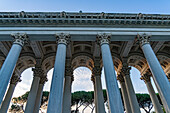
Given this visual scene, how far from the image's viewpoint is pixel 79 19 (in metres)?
13.9

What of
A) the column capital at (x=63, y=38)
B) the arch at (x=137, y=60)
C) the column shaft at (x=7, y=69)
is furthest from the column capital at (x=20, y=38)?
the arch at (x=137, y=60)

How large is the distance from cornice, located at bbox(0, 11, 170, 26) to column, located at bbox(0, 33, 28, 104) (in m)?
2.35

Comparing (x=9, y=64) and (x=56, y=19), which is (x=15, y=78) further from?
(x=56, y=19)

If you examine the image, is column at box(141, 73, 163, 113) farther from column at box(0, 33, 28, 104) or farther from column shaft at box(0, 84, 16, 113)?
column shaft at box(0, 84, 16, 113)

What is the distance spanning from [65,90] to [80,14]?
33.1ft

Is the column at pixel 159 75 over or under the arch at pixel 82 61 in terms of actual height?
under

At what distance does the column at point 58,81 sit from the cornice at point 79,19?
2570 mm

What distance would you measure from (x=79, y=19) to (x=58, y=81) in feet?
26.9

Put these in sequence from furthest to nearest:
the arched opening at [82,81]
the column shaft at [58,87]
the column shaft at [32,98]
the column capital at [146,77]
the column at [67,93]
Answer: the arched opening at [82,81] < the column capital at [146,77] < the column at [67,93] < the column shaft at [32,98] < the column shaft at [58,87]

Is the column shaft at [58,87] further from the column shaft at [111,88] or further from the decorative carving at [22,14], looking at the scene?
the decorative carving at [22,14]

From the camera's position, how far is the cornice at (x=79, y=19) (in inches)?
542

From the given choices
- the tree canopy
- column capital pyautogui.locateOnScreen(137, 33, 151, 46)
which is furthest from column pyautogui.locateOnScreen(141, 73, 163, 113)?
the tree canopy

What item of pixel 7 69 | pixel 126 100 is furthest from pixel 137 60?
pixel 7 69

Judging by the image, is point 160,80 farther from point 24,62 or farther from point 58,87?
point 24,62
